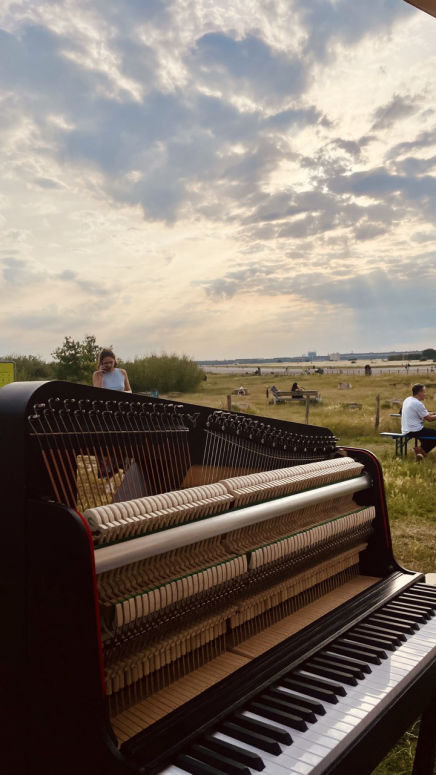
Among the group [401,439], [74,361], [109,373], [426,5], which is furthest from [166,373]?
[426,5]

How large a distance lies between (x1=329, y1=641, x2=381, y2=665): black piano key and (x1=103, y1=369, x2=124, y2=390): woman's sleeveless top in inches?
194

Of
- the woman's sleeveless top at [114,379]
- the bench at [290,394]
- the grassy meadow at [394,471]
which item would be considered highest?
the woman's sleeveless top at [114,379]

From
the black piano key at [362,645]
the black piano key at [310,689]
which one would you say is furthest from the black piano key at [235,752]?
the black piano key at [362,645]

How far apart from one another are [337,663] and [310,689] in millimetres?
184

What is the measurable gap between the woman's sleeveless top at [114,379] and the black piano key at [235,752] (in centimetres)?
531

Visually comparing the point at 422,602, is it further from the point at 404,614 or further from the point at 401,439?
the point at 401,439

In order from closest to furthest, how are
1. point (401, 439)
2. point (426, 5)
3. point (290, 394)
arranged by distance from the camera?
point (426, 5), point (401, 439), point (290, 394)

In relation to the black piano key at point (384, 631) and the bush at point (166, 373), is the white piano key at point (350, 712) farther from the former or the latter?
the bush at point (166, 373)

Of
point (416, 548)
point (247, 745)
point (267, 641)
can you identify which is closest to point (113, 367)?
point (416, 548)

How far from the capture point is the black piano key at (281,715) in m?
1.50

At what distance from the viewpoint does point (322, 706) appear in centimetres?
158

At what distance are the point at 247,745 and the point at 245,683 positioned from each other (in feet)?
0.78

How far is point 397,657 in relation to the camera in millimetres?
1907

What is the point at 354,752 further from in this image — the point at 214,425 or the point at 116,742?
the point at 214,425
